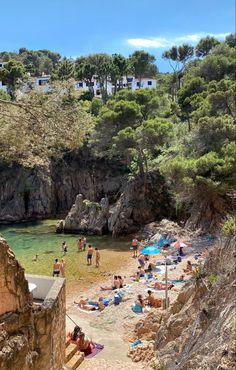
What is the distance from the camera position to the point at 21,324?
7.52 meters

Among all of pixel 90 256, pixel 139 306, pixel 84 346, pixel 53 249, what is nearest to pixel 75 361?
pixel 84 346

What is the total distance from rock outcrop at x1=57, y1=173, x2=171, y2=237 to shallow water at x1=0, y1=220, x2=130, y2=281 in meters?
1.21

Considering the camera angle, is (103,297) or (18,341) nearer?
(18,341)

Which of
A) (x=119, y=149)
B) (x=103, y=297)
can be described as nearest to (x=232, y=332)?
(x=103, y=297)

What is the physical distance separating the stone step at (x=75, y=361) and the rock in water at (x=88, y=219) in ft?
68.6

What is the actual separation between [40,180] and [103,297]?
25.9m

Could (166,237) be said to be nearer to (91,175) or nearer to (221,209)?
(221,209)

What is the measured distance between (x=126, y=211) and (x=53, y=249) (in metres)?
7.28

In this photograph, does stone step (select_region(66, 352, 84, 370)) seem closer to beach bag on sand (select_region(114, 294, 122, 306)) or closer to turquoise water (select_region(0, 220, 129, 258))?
beach bag on sand (select_region(114, 294, 122, 306))

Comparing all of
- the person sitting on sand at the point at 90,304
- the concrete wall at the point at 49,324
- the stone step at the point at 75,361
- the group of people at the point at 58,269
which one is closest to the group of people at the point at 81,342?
the stone step at the point at 75,361

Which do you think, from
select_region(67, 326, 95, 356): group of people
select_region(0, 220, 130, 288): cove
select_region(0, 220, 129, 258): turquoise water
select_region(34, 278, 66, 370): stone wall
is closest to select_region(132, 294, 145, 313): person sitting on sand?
select_region(67, 326, 95, 356): group of people

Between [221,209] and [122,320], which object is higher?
[221,209]

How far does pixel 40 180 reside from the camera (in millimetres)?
43156

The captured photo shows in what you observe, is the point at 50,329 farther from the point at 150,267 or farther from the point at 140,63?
the point at 140,63
